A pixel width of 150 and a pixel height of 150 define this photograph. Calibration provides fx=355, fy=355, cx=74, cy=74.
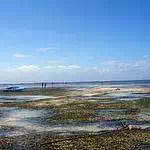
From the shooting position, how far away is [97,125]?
32625 millimetres

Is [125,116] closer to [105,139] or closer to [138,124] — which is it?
[138,124]

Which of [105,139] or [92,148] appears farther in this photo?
[105,139]

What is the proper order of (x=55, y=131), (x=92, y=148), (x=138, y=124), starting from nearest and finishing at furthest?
(x=92, y=148) < (x=55, y=131) < (x=138, y=124)

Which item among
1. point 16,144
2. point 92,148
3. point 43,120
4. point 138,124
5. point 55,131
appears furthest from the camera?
point 43,120

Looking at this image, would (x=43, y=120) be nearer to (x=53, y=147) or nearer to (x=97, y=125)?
(x=97, y=125)

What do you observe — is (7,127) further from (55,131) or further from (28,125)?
(55,131)

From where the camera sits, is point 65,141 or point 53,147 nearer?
point 53,147

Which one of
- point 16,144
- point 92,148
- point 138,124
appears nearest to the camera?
point 92,148

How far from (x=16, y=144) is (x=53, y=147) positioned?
110 inches

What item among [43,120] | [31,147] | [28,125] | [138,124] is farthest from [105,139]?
[43,120]

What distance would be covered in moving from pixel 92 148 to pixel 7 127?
12.4 meters

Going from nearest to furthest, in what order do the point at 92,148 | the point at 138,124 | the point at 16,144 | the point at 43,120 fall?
the point at 92,148 → the point at 16,144 → the point at 138,124 → the point at 43,120

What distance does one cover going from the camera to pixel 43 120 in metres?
37.1

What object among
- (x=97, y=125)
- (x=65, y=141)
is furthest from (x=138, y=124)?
(x=65, y=141)
